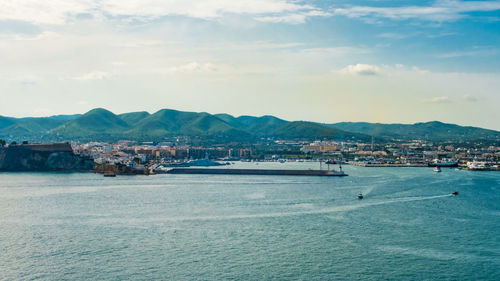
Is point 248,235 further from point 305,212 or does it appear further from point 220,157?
point 220,157

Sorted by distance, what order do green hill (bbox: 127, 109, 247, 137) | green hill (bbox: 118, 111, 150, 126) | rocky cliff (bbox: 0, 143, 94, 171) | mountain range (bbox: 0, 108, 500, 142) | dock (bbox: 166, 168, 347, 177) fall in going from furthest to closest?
green hill (bbox: 118, 111, 150, 126)
green hill (bbox: 127, 109, 247, 137)
mountain range (bbox: 0, 108, 500, 142)
rocky cliff (bbox: 0, 143, 94, 171)
dock (bbox: 166, 168, 347, 177)

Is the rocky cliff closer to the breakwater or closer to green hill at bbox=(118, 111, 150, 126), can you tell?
the breakwater

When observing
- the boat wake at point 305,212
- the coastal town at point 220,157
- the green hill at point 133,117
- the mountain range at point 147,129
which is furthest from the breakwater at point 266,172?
the green hill at point 133,117

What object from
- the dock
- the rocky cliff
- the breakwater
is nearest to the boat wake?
the dock

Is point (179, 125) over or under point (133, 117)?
under

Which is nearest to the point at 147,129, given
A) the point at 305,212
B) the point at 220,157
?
the point at 220,157

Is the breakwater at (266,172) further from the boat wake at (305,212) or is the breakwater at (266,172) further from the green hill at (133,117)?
the green hill at (133,117)

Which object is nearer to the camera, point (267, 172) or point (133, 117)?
point (267, 172)
